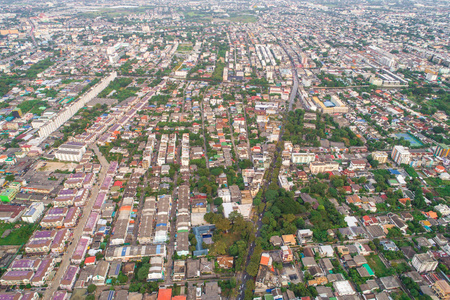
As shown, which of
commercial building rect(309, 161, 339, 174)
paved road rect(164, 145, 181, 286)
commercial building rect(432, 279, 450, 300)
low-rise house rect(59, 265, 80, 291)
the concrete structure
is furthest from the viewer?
the concrete structure

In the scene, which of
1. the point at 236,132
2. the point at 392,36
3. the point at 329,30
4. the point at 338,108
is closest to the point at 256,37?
the point at 329,30

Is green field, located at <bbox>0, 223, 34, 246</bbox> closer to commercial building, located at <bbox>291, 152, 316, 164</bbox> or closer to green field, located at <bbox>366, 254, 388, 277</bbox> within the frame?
commercial building, located at <bbox>291, 152, 316, 164</bbox>

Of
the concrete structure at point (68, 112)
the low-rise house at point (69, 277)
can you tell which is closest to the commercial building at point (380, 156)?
the low-rise house at point (69, 277)

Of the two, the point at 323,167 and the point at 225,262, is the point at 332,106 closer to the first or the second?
the point at 323,167

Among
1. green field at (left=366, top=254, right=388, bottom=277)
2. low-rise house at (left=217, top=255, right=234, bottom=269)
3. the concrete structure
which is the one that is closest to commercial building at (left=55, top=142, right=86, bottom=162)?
the concrete structure

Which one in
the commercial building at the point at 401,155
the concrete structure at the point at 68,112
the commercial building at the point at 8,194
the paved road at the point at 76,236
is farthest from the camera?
the concrete structure at the point at 68,112

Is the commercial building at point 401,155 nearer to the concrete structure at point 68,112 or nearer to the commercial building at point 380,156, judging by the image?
the commercial building at point 380,156

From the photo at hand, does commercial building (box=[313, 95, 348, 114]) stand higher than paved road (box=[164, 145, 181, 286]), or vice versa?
commercial building (box=[313, 95, 348, 114])

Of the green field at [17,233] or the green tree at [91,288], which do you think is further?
the green field at [17,233]
